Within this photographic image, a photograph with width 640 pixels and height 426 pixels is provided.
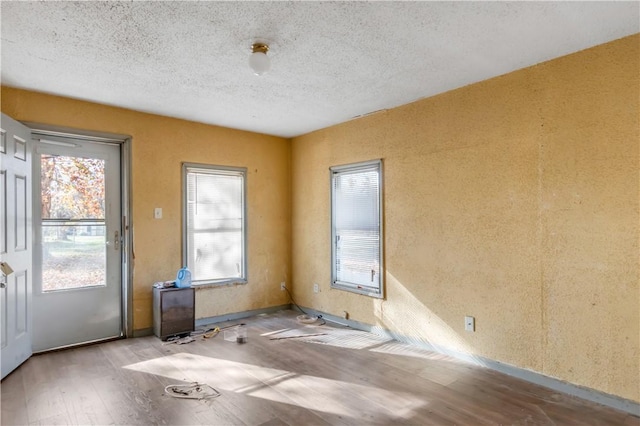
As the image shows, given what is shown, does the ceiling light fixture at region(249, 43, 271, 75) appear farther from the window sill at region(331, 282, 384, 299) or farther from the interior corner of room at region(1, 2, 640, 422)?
the window sill at region(331, 282, 384, 299)

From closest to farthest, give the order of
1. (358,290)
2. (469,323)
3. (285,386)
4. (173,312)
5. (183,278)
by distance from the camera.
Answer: (285,386), (469,323), (173,312), (183,278), (358,290)

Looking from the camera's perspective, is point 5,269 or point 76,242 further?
point 76,242

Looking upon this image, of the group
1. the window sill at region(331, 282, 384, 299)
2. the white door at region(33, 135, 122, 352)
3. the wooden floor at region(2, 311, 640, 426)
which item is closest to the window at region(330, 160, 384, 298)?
the window sill at region(331, 282, 384, 299)

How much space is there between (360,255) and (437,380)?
5.78 ft

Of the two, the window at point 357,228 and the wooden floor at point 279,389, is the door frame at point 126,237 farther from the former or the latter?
the window at point 357,228

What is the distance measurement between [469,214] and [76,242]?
12.6 ft

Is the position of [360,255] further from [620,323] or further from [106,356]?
[106,356]

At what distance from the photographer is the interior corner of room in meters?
2.57

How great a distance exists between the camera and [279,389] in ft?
9.33

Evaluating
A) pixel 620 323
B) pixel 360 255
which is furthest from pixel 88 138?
pixel 620 323

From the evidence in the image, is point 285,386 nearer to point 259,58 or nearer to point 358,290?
point 358,290

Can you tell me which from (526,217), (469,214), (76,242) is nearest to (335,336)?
(469,214)

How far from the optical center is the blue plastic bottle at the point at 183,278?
4191mm

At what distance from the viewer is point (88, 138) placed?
3.87 meters
